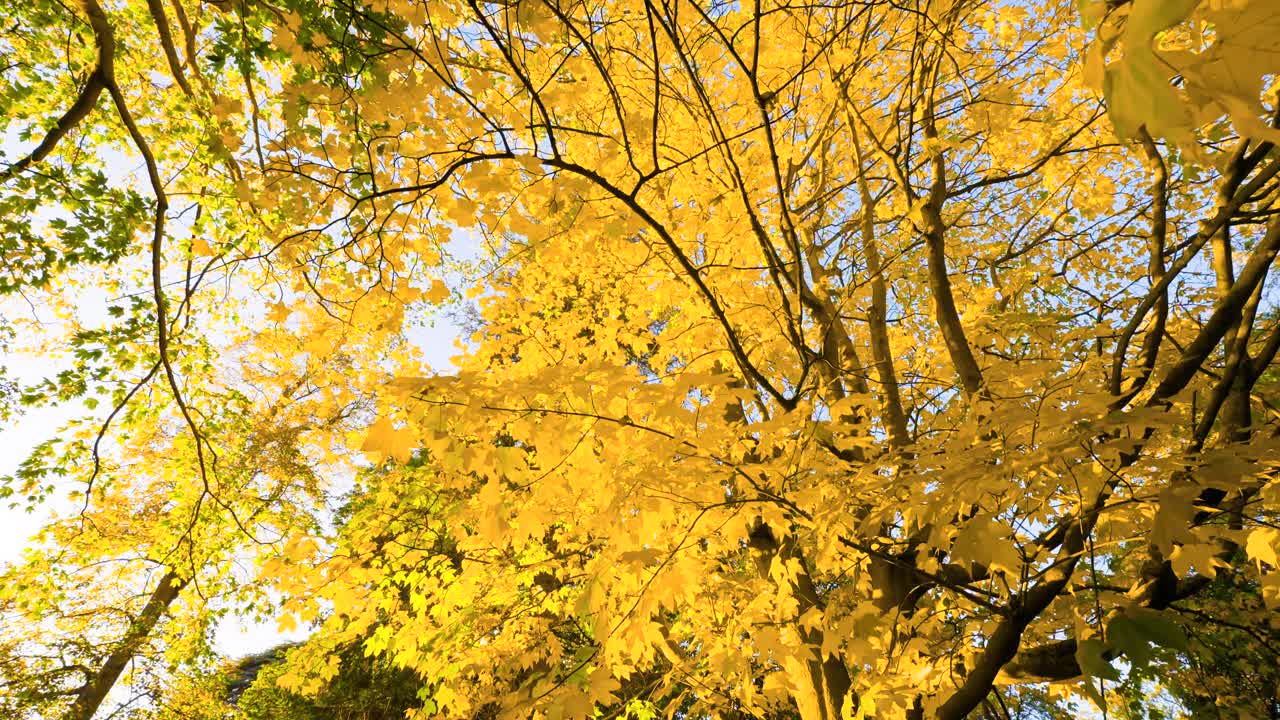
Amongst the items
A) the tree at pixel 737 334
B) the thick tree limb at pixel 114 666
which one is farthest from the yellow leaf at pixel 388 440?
the thick tree limb at pixel 114 666

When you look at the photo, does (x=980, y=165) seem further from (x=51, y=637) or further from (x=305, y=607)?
(x=51, y=637)

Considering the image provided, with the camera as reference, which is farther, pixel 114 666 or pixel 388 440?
pixel 114 666

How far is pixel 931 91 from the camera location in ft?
9.25

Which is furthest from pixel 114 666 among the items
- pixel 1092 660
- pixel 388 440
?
pixel 1092 660

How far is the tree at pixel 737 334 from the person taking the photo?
5.09ft

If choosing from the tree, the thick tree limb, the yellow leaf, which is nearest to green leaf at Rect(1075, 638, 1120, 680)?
the tree

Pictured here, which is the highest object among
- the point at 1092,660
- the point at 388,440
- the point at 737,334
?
the point at 737,334

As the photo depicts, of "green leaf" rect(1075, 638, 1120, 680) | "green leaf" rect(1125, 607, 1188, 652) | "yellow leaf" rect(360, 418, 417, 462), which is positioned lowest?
"green leaf" rect(1075, 638, 1120, 680)

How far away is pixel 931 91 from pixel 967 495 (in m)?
2.43

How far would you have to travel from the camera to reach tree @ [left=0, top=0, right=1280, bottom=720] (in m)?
1.55

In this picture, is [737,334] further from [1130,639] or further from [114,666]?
[114,666]

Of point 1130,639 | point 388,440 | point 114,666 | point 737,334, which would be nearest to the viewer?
point 1130,639

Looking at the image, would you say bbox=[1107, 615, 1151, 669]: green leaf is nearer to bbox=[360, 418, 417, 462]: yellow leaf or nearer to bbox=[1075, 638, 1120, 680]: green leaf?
bbox=[1075, 638, 1120, 680]: green leaf

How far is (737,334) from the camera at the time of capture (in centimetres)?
353
